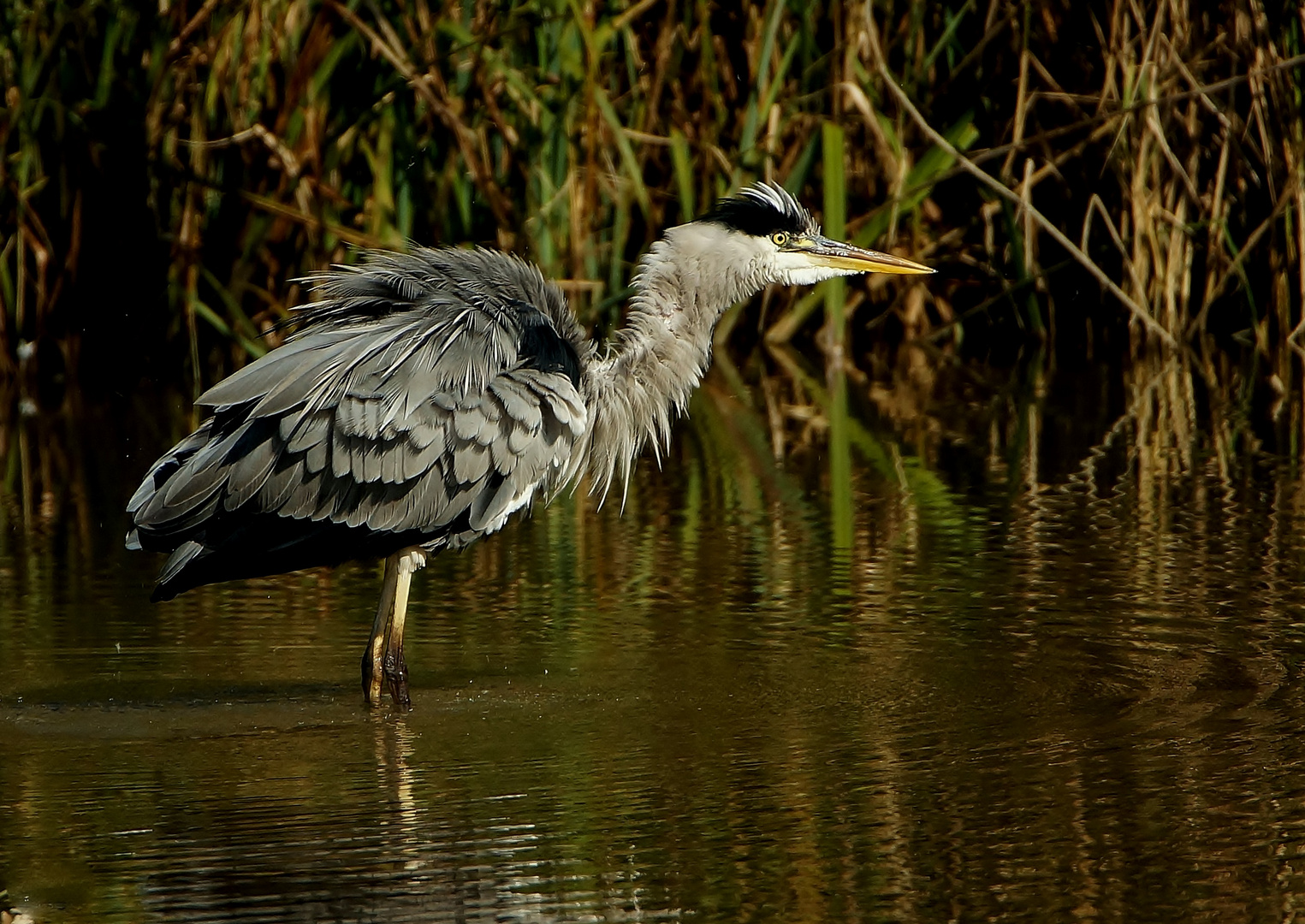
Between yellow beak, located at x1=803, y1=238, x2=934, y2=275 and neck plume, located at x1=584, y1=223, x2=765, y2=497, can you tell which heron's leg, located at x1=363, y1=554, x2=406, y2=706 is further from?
yellow beak, located at x1=803, y1=238, x2=934, y2=275

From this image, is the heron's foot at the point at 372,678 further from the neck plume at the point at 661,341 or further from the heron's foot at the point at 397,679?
the neck plume at the point at 661,341

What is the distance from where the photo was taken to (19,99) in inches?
419

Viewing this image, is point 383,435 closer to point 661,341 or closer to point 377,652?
point 377,652

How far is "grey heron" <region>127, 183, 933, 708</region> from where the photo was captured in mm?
5766

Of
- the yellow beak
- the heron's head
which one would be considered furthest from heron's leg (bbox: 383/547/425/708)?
the yellow beak

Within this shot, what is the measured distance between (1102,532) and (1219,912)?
3.97m

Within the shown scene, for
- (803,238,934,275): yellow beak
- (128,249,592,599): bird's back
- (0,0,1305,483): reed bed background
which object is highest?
(0,0,1305,483): reed bed background

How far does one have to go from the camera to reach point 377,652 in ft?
18.5

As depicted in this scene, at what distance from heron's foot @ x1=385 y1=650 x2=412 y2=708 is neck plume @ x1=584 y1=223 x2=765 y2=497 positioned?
111 centimetres

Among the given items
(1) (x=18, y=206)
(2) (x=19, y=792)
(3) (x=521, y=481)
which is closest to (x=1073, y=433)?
(3) (x=521, y=481)

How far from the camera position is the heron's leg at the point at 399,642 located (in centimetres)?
553

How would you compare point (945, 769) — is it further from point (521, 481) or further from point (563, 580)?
point (563, 580)

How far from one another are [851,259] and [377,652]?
2.23m

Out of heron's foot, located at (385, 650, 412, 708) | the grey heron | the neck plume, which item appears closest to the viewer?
heron's foot, located at (385, 650, 412, 708)
